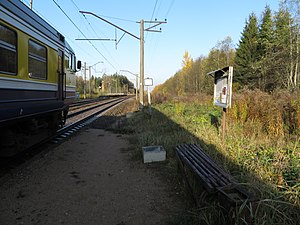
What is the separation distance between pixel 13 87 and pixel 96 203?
2.47 meters

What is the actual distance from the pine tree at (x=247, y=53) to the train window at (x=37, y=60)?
31840mm

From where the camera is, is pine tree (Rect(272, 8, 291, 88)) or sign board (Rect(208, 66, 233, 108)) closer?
sign board (Rect(208, 66, 233, 108))

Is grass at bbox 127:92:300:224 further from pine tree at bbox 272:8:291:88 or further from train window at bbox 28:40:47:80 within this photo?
pine tree at bbox 272:8:291:88

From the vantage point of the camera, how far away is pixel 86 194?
388 centimetres

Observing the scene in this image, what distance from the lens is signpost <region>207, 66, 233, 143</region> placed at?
5445 mm

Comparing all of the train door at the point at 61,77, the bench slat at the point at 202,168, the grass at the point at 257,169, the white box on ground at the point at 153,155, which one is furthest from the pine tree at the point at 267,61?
the bench slat at the point at 202,168

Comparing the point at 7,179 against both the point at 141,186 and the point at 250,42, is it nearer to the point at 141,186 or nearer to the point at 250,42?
the point at 141,186

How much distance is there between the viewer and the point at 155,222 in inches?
120

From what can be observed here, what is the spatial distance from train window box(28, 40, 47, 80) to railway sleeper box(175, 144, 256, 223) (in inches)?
141

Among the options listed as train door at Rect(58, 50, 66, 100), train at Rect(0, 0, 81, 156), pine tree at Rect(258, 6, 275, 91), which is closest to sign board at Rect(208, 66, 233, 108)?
train at Rect(0, 0, 81, 156)

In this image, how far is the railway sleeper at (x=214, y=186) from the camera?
2295 millimetres

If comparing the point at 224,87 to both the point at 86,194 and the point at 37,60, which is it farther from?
the point at 37,60

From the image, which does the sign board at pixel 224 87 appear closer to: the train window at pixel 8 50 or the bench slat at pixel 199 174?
the bench slat at pixel 199 174

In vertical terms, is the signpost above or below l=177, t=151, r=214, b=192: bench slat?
above
